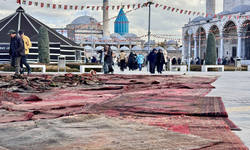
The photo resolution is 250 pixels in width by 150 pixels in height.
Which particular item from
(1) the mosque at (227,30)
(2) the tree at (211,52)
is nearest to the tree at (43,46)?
(2) the tree at (211,52)

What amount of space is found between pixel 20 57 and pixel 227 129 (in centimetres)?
817

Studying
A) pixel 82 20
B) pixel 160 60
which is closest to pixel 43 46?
pixel 160 60

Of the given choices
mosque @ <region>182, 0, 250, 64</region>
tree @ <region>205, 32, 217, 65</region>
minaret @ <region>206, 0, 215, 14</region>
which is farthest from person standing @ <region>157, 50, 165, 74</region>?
minaret @ <region>206, 0, 215, 14</region>

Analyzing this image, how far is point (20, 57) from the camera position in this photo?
985cm

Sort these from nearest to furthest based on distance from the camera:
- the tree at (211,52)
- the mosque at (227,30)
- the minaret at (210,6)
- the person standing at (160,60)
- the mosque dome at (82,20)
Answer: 1. the person standing at (160,60)
2. the tree at (211,52)
3. the mosque at (227,30)
4. the minaret at (210,6)
5. the mosque dome at (82,20)

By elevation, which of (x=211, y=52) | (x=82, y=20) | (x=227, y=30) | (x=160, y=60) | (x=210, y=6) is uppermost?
(x=82, y=20)

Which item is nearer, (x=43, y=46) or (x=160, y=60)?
(x=160, y=60)

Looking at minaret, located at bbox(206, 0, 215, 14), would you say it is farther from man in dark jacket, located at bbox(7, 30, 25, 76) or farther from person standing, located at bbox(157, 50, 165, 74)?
man in dark jacket, located at bbox(7, 30, 25, 76)

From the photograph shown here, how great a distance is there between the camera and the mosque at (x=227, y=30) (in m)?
35.5

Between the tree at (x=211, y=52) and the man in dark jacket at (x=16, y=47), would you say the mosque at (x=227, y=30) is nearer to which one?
the tree at (x=211, y=52)

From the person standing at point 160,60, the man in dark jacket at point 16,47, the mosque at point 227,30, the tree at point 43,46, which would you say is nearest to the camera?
the man in dark jacket at point 16,47

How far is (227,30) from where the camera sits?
40906 mm

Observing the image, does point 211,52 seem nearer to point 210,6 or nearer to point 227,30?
point 227,30

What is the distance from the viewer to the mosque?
35469 mm
